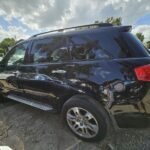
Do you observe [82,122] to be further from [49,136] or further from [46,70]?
[46,70]

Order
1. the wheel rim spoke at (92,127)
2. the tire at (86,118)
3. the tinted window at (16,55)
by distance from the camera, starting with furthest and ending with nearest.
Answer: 1. the tinted window at (16,55)
2. the wheel rim spoke at (92,127)
3. the tire at (86,118)

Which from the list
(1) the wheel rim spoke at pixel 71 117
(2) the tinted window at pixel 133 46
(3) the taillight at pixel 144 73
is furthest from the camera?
(1) the wheel rim spoke at pixel 71 117

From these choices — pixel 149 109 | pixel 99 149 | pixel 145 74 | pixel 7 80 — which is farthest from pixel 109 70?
pixel 7 80

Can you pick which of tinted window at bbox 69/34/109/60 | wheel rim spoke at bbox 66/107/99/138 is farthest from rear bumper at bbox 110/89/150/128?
tinted window at bbox 69/34/109/60

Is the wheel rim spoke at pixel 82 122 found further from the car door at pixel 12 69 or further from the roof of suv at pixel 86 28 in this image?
the car door at pixel 12 69

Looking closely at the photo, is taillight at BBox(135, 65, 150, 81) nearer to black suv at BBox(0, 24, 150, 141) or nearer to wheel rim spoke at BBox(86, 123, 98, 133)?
black suv at BBox(0, 24, 150, 141)

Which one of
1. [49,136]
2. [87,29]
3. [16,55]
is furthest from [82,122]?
[16,55]

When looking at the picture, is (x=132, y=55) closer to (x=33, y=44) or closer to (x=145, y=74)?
(x=145, y=74)

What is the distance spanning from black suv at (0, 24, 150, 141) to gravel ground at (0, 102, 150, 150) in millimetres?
195

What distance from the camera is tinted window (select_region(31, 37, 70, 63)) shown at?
310 cm

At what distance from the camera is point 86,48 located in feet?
9.37

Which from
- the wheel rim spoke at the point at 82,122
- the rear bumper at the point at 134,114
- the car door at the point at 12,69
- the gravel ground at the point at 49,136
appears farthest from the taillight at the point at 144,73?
the car door at the point at 12,69

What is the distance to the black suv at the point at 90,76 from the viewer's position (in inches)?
94.6

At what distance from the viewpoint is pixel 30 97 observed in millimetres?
3797
